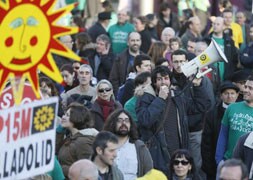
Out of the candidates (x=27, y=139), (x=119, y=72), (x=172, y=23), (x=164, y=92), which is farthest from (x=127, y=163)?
(x=172, y=23)

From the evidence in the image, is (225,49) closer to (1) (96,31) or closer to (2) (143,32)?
(2) (143,32)

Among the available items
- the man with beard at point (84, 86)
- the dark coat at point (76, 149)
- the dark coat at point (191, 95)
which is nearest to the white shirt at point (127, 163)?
the dark coat at point (76, 149)

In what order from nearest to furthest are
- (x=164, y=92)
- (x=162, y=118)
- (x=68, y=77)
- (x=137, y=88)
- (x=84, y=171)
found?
(x=84, y=171) → (x=164, y=92) → (x=162, y=118) → (x=137, y=88) → (x=68, y=77)

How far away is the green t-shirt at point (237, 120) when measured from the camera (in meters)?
14.0

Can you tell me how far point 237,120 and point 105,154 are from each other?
284 centimetres

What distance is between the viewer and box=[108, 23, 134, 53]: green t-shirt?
21.7m

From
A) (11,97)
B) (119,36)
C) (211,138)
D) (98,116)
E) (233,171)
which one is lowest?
(211,138)

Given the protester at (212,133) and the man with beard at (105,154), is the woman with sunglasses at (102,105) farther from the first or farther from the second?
the man with beard at (105,154)

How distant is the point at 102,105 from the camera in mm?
14773

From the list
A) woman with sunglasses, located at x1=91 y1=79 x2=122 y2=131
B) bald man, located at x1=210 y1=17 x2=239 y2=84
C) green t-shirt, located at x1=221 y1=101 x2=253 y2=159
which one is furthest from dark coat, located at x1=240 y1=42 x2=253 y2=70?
green t-shirt, located at x1=221 y1=101 x2=253 y2=159

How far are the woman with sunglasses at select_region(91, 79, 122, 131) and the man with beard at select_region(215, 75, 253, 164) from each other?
1.38 metres

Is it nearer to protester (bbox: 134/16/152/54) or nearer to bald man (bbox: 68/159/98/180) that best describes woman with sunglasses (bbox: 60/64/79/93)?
protester (bbox: 134/16/152/54)

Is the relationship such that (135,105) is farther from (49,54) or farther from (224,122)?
(49,54)

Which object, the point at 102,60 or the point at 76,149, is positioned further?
the point at 102,60
